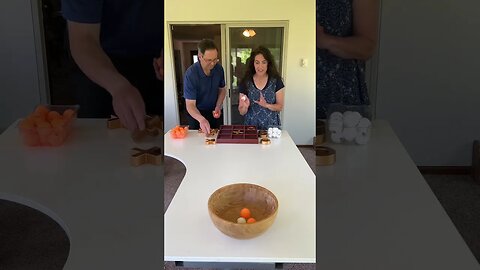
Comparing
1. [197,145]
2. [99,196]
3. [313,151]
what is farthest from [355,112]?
[99,196]

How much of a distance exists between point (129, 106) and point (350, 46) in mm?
219

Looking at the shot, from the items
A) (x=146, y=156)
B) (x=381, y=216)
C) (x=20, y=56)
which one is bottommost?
(x=381, y=216)

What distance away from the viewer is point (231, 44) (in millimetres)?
316

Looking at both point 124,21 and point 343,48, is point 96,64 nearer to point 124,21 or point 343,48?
point 124,21

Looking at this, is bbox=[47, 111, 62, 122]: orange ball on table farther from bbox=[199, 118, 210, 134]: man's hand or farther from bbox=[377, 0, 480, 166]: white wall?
bbox=[377, 0, 480, 166]: white wall

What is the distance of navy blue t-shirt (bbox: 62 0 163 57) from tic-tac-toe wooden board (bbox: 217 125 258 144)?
91mm

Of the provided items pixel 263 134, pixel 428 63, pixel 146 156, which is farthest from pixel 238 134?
pixel 428 63

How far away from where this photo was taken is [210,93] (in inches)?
12.9

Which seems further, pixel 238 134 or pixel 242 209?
pixel 242 209

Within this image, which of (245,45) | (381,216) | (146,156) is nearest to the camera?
(245,45)

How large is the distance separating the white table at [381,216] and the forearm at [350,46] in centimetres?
9

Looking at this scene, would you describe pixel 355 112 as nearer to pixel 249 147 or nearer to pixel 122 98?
pixel 249 147

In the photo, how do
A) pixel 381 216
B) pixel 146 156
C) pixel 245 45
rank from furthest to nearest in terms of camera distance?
pixel 381 216, pixel 146 156, pixel 245 45

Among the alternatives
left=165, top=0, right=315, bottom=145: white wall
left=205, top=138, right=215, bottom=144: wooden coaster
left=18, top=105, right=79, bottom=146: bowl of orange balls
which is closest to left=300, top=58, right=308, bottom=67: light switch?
left=165, top=0, right=315, bottom=145: white wall
